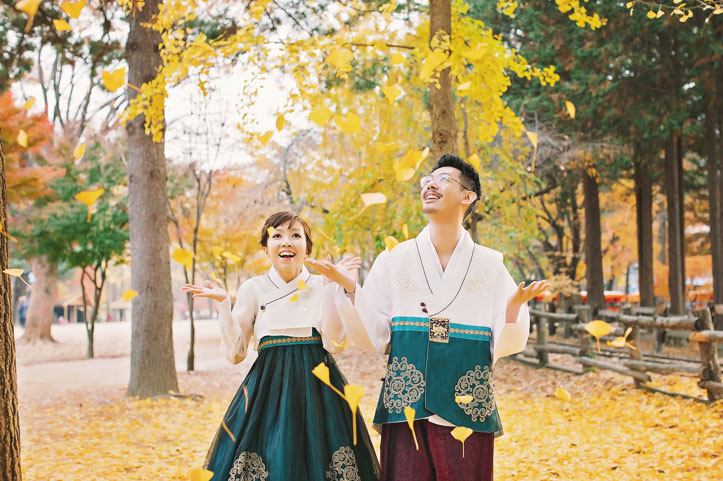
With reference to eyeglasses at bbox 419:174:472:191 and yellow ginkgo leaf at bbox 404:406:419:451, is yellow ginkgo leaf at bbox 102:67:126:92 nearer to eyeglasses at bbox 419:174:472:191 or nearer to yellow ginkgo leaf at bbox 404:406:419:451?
eyeglasses at bbox 419:174:472:191

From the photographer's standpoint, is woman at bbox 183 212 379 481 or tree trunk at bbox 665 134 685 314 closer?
woman at bbox 183 212 379 481

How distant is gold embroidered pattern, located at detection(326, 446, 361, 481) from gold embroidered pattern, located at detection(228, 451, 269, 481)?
30cm

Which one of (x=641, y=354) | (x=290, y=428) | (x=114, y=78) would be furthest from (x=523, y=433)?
(x=114, y=78)

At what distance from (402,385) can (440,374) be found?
16 cm

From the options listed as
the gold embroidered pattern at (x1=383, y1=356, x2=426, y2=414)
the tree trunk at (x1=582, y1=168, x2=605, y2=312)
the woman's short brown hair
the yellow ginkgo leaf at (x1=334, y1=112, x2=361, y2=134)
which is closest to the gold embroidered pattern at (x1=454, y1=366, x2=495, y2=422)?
the gold embroidered pattern at (x1=383, y1=356, x2=426, y2=414)

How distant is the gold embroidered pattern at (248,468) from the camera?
2.97 m

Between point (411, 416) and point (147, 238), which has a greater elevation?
point (147, 238)

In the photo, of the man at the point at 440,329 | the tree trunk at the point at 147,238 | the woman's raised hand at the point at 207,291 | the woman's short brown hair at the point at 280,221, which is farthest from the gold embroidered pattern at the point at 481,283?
the tree trunk at the point at 147,238

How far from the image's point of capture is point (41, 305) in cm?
1956

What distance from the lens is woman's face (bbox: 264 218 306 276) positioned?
336 centimetres

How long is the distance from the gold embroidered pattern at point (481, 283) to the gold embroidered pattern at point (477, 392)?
31 centimetres

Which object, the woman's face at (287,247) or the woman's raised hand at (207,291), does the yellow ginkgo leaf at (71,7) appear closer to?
the woman's raised hand at (207,291)

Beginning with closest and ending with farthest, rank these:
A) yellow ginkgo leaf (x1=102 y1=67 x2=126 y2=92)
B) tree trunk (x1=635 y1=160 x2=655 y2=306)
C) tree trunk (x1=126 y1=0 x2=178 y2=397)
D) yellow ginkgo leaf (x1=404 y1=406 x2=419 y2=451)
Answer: yellow ginkgo leaf (x1=404 y1=406 x2=419 y2=451), yellow ginkgo leaf (x1=102 y1=67 x2=126 y2=92), tree trunk (x1=126 y1=0 x2=178 y2=397), tree trunk (x1=635 y1=160 x2=655 y2=306)

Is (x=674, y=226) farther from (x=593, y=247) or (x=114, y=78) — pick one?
(x=114, y=78)
